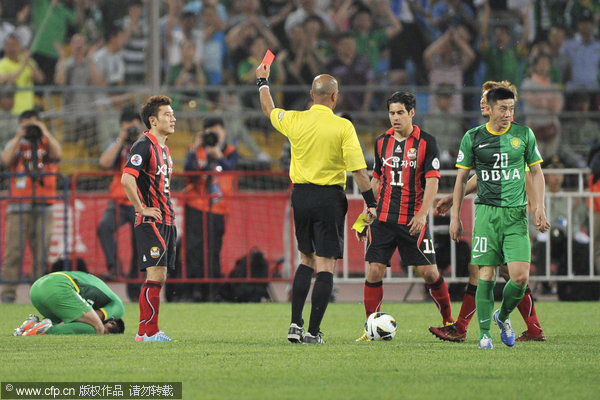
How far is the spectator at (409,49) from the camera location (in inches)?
762

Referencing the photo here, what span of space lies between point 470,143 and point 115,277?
741cm

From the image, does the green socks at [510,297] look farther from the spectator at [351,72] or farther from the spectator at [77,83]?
the spectator at [77,83]

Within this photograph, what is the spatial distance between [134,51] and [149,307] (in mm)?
11642

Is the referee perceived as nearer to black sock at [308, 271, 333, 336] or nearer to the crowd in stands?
black sock at [308, 271, 333, 336]

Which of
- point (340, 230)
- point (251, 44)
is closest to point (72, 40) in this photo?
point (251, 44)

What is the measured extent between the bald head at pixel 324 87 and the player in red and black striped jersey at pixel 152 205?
1.30 meters

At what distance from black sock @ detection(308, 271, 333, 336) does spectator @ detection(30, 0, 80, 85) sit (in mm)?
12361

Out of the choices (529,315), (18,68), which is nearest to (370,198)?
(529,315)

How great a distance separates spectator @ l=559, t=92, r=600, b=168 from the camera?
18.3 m

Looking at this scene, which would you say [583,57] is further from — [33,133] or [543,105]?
[33,133]

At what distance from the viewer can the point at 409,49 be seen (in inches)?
763

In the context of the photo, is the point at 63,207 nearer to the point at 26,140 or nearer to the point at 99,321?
the point at 26,140

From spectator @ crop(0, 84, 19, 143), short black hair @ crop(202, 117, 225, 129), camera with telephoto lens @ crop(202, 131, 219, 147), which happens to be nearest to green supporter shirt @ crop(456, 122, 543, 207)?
camera with telephoto lens @ crop(202, 131, 219, 147)

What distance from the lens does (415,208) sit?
8789mm
